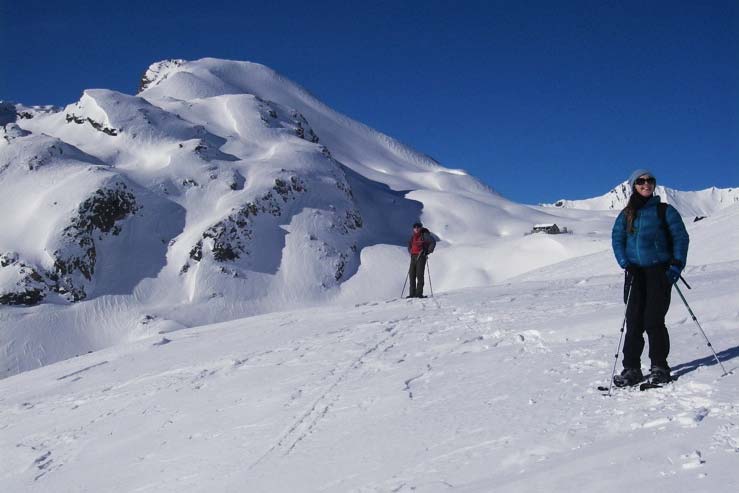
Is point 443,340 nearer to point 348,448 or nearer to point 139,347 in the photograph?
point 348,448

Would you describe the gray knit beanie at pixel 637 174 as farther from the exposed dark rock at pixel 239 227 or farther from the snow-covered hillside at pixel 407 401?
the exposed dark rock at pixel 239 227

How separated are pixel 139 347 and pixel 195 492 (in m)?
11.8

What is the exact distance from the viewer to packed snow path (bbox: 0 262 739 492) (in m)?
5.20

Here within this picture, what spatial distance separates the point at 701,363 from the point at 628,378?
1247 millimetres

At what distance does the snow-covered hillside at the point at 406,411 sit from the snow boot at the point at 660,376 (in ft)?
0.50

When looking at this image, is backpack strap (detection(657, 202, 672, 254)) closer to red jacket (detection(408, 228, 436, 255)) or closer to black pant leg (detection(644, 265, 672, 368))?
black pant leg (detection(644, 265, 672, 368))

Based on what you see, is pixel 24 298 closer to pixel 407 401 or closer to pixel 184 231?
pixel 184 231

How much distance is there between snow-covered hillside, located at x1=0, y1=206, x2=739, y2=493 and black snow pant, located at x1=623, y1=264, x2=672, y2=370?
44 cm

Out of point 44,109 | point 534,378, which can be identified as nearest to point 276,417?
point 534,378

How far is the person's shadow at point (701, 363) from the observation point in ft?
23.1

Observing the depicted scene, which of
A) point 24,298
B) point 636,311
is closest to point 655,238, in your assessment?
point 636,311

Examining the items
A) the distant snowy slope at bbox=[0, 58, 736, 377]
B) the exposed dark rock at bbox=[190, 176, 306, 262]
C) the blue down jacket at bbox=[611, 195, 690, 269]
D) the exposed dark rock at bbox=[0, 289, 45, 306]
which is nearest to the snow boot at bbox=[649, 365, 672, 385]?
the blue down jacket at bbox=[611, 195, 690, 269]

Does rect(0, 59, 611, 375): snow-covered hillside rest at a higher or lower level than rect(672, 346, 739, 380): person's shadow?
higher

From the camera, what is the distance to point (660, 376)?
6.63 metres
